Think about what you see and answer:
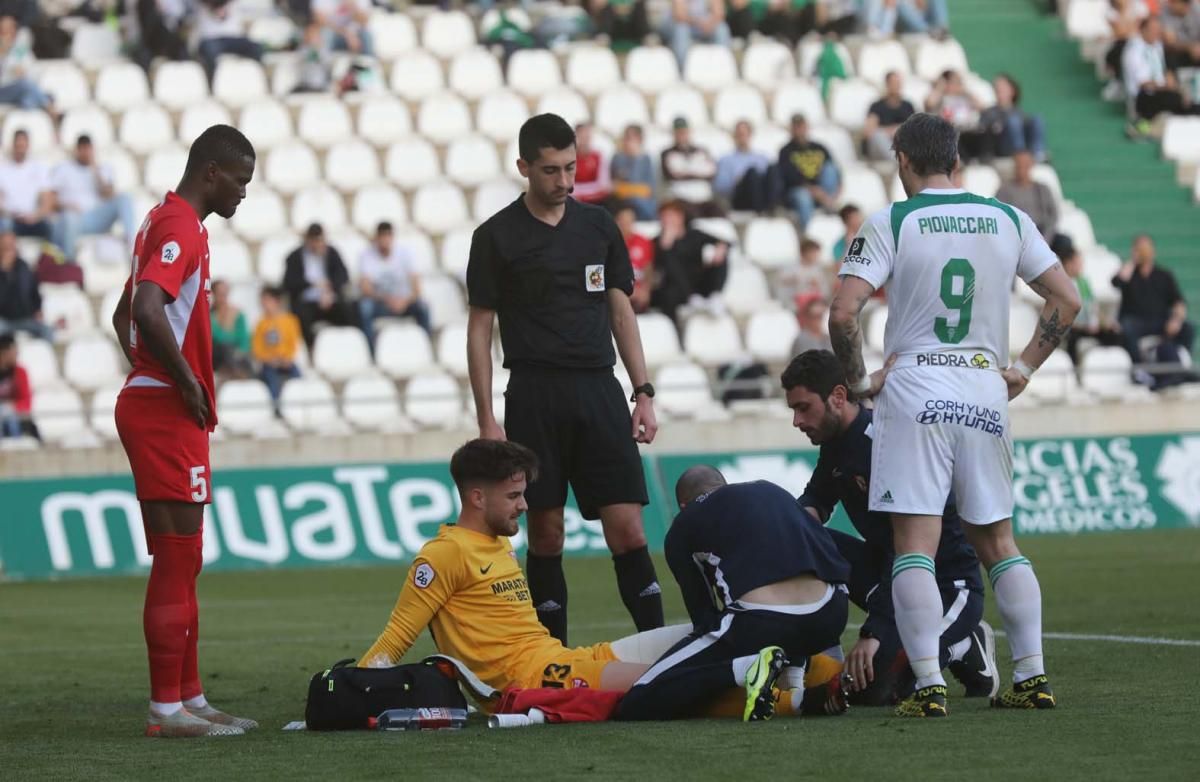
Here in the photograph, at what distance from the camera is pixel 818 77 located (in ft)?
81.4

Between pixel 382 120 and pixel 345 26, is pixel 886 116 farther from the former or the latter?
pixel 345 26

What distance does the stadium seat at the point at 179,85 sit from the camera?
2309 centimetres

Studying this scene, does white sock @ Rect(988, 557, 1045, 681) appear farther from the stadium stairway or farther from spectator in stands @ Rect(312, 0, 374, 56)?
spectator in stands @ Rect(312, 0, 374, 56)

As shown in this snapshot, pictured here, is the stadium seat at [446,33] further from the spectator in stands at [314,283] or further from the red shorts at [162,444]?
the red shorts at [162,444]

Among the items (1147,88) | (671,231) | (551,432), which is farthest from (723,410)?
(551,432)

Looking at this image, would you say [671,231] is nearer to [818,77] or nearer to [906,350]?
[818,77]

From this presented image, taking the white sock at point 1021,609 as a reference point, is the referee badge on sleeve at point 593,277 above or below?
above

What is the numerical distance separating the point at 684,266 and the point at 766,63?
5.17m

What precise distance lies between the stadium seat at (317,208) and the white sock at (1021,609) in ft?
50.5

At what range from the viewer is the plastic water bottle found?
23.8 feet

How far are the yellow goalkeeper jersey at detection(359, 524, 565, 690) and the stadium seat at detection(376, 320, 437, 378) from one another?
12373 millimetres

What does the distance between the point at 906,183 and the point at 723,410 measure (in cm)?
1203

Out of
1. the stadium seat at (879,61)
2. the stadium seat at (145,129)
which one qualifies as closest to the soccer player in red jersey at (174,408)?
the stadium seat at (145,129)

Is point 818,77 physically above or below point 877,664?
above
